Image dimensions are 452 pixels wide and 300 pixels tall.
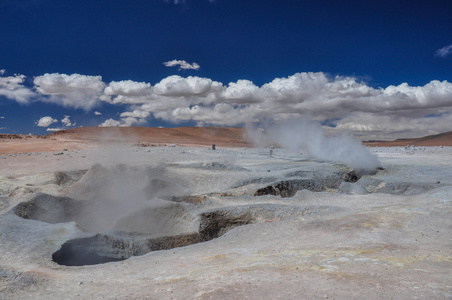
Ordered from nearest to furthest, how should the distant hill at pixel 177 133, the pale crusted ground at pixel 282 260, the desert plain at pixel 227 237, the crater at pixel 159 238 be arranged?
1. the pale crusted ground at pixel 282 260
2. the desert plain at pixel 227 237
3. the crater at pixel 159 238
4. the distant hill at pixel 177 133

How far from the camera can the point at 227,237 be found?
235 inches

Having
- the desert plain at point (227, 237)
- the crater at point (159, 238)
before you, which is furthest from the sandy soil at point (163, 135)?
the crater at point (159, 238)

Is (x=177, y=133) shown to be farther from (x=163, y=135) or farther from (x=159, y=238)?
(x=159, y=238)

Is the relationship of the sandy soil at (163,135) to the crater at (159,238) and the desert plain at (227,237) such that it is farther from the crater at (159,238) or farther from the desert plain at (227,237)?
the crater at (159,238)

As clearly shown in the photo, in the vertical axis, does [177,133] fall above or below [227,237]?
above

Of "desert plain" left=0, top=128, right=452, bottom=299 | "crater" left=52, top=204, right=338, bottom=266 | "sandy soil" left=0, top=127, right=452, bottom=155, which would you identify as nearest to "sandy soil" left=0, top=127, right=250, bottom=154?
"sandy soil" left=0, top=127, right=452, bottom=155

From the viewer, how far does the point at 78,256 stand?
618 cm

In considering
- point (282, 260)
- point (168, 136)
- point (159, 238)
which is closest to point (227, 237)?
point (282, 260)

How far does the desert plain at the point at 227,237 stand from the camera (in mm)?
3699

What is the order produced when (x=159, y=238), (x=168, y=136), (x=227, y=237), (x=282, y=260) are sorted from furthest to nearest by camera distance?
1. (x=168, y=136)
2. (x=159, y=238)
3. (x=227, y=237)
4. (x=282, y=260)

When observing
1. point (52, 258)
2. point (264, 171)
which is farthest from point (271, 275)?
point (264, 171)

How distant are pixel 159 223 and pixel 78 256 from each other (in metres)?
2.50

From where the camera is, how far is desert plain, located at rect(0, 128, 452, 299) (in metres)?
3.70

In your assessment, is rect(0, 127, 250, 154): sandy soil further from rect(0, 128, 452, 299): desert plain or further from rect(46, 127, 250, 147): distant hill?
rect(0, 128, 452, 299): desert plain
